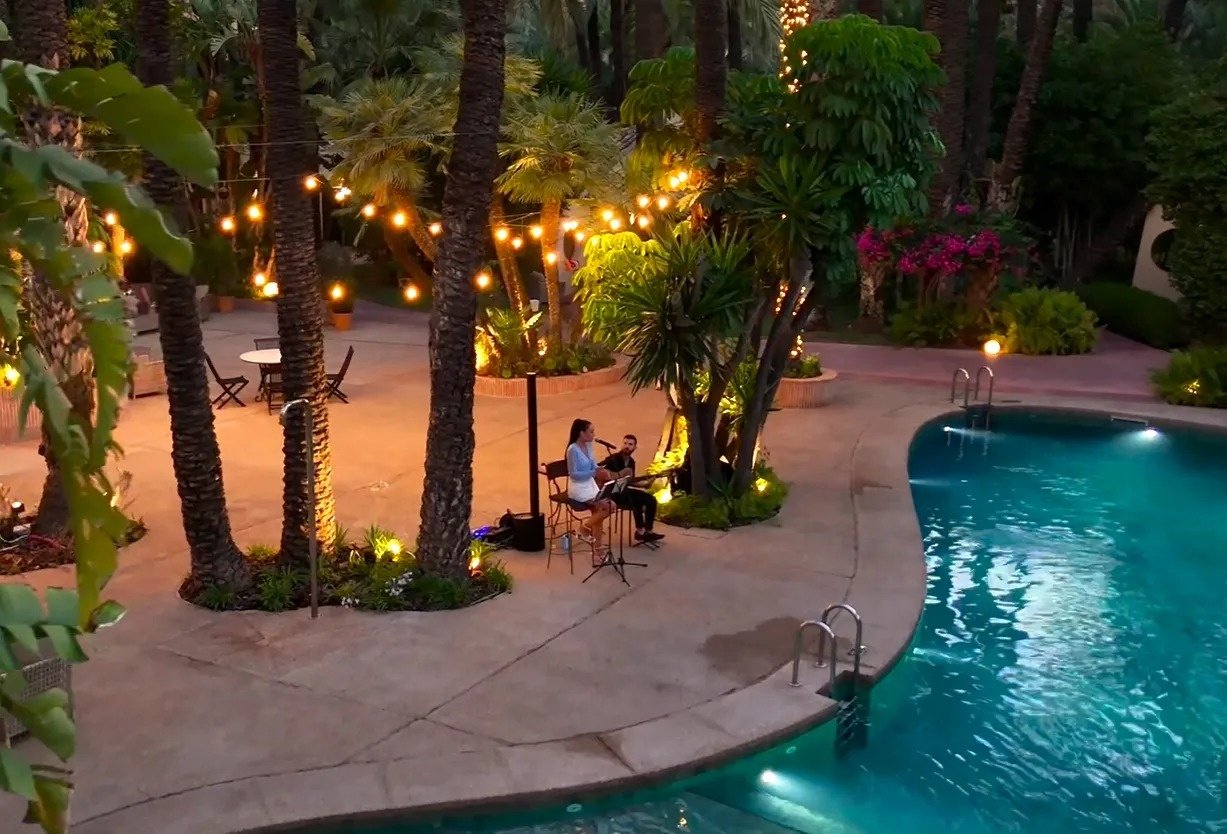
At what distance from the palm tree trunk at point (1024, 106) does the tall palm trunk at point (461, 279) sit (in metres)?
17.5

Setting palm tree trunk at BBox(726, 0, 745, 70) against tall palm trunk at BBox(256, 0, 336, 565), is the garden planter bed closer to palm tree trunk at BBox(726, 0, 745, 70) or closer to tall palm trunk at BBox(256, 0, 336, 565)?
tall palm trunk at BBox(256, 0, 336, 565)

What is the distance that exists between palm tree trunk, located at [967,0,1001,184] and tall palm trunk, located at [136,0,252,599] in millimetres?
19465

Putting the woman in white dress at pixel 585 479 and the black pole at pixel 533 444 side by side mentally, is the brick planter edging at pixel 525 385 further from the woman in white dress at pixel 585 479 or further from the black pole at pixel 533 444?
the woman in white dress at pixel 585 479

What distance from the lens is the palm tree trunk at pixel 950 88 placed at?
2184 cm

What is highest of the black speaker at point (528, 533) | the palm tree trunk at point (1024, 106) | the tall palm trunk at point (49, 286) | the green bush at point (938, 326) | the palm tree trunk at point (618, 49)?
the palm tree trunk at point (618, 49)

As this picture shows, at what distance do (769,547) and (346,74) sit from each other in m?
22.4

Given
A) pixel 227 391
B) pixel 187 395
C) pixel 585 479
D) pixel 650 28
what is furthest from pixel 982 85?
pixel 187 395

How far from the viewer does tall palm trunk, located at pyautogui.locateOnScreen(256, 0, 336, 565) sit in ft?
29.9

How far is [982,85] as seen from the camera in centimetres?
2464

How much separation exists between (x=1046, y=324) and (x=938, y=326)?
1942mm

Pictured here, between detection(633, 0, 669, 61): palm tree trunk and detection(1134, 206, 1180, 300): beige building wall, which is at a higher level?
detection(633, 0, 669, 61): palm tree trunk

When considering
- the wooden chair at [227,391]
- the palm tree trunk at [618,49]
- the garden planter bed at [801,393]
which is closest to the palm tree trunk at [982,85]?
the palm tree trunk at [618,49]

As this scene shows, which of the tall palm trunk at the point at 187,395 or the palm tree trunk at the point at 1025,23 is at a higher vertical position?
the palm tree trunk at the point at 1025,23

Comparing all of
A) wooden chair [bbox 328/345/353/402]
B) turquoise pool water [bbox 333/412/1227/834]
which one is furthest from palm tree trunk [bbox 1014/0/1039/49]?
wooden chair [bbox 328/345/353/402]
